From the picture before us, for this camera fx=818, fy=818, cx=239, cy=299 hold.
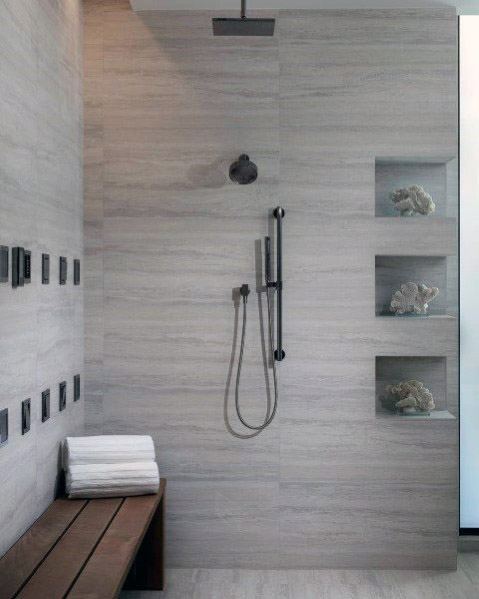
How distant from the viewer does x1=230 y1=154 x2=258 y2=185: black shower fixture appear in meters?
3.84

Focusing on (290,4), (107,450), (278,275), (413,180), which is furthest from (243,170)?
(107,450)

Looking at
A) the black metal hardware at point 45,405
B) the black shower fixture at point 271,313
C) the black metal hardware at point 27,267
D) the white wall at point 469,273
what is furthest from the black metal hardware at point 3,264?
the white wall at point 469,273

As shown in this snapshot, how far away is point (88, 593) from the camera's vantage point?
8.23 feet

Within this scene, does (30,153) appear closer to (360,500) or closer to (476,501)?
(360,500)

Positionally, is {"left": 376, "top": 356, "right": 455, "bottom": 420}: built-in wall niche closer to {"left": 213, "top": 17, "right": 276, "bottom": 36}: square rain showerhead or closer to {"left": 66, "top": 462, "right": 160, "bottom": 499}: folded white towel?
{"left": 66, "top": 462, "right": 160, "bottom": 499}: folded white towel

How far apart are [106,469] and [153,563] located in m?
0.53

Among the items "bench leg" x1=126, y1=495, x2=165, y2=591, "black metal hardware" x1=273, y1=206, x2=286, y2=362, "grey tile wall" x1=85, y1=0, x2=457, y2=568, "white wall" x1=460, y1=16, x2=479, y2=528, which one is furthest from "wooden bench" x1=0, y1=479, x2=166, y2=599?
"white wall" x1=460, y1=16, x2=479, y2=528

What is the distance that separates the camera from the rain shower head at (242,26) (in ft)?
10.6

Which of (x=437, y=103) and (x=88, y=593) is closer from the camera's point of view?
(x=88, y=593)

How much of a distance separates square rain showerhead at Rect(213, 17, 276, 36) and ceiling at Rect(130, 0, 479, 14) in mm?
655

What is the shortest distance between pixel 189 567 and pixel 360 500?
889 mm

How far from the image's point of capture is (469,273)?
4273 millimetres

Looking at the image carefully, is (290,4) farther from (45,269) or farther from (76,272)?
(45,269)

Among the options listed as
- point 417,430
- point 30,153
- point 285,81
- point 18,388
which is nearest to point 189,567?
point 417,430
